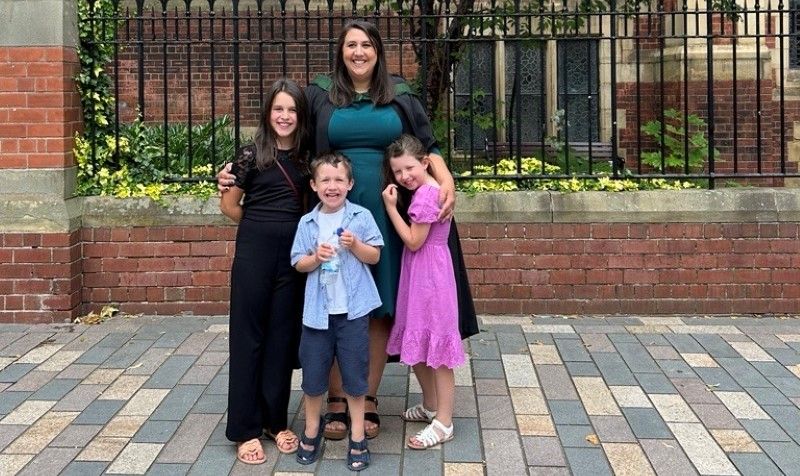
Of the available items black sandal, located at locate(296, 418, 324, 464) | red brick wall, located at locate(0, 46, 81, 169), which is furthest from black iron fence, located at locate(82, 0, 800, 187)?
black sandal, located at locate(296, 418, 324, 464)

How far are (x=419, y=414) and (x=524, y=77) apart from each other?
8.41 meters

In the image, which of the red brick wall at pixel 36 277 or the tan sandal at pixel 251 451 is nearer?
the tan sandal at pixel 251 451

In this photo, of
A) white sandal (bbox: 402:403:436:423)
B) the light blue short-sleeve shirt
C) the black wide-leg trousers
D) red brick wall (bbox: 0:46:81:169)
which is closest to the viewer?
the light blue short-sleeve shirt

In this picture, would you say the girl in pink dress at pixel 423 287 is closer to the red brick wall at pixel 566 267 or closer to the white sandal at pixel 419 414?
the white sandal at pixel 419 414

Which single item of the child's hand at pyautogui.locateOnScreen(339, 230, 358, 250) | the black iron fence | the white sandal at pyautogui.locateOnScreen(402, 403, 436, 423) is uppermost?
the black iron fence

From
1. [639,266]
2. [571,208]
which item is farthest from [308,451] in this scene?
[639,266]

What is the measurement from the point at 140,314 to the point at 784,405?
4615mm

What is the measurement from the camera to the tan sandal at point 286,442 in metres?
3.94

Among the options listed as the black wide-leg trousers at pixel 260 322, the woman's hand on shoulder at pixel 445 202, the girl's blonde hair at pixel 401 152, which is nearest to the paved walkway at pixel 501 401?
the black wide-leg trousers at pixel 260 322

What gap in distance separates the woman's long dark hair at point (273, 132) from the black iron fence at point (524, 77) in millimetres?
2547

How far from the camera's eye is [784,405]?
453 centimetres

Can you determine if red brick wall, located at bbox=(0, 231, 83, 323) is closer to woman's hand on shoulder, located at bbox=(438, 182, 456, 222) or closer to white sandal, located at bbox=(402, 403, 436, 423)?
white sandal, located at bbox=(402, 403, 436, 423)

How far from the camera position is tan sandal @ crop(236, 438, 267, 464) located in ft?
12.5

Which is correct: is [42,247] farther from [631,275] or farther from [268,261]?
[631,275]
